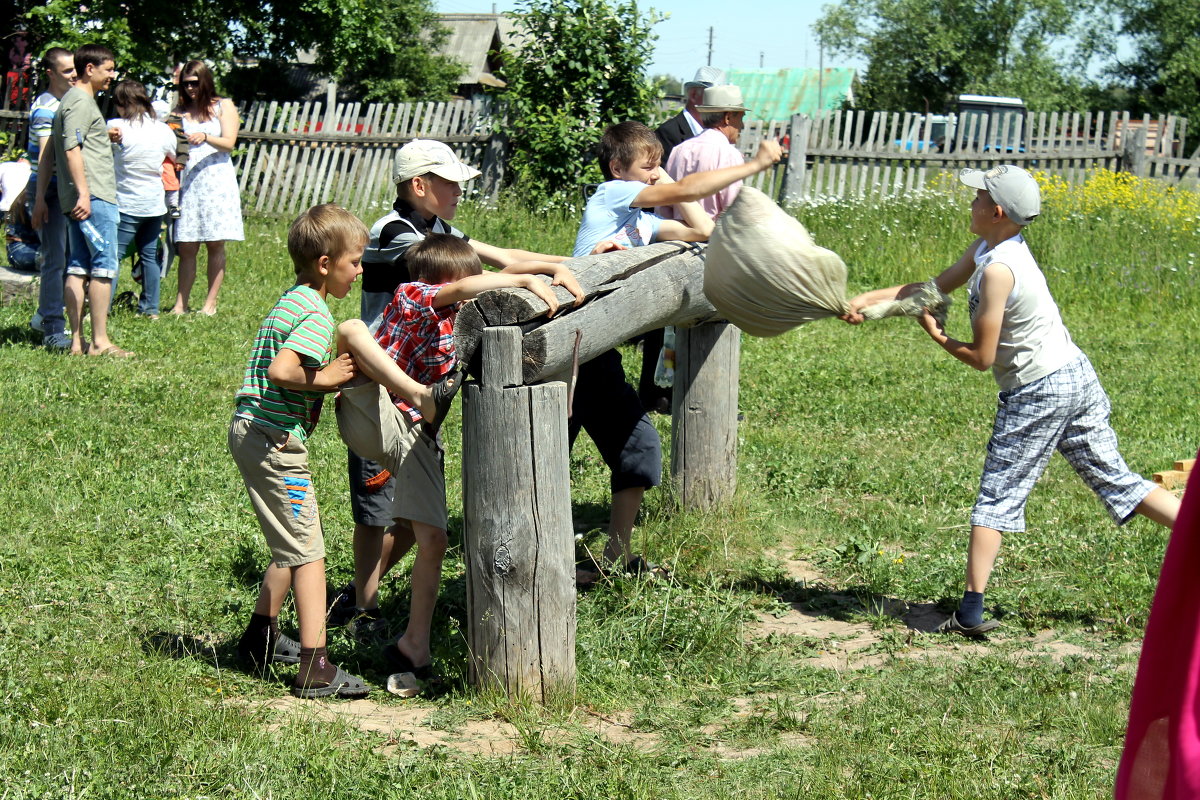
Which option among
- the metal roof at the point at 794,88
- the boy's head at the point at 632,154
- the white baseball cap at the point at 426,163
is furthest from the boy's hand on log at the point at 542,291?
the metal roof at the point at 794,88

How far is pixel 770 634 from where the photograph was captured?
462 cm

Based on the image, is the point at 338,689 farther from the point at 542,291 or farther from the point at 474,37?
the point at 474,37

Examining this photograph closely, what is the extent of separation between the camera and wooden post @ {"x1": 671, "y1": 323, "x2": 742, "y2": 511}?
5535 mm

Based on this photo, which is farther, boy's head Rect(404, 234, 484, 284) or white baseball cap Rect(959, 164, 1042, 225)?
white baseball cap Rect(959, 164, 1042, 225)

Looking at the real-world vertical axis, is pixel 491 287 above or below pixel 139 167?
below

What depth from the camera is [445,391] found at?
3.76 meters

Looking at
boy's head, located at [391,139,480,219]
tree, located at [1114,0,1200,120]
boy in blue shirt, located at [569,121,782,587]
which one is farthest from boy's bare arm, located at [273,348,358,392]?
tree, located at [1114,0,1200,120]

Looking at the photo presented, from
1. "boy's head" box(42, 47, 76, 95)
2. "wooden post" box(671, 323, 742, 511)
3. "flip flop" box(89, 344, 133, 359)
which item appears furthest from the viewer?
"flip flop" box(89, 344, 133, 359)

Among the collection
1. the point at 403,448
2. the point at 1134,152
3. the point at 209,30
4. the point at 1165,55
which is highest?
the point at 1165,55

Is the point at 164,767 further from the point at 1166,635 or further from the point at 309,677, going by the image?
the point at 1166,635

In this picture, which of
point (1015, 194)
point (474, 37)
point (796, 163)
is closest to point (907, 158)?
point (796, 163)

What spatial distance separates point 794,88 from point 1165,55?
20.9 m

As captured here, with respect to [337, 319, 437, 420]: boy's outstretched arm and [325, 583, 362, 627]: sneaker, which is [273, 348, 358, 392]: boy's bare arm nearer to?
[337, 319, 437, 420]: boy's outstretched arm

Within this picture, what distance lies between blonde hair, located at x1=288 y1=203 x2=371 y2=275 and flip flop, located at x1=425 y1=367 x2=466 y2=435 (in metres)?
0.52
